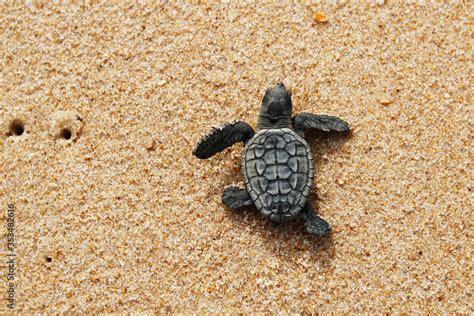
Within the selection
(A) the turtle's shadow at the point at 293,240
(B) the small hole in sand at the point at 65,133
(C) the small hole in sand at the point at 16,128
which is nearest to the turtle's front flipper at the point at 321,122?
(A) the turtle's shadow at the point at 293,240

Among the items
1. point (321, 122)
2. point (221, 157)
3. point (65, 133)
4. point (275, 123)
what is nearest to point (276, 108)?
point (275, 123)

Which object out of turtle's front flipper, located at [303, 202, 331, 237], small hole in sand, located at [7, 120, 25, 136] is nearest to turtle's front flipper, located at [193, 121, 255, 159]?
turtle's front flipper, located at [303, 202, 331, 237]

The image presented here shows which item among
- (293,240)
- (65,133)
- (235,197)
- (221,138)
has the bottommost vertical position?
(293,240)

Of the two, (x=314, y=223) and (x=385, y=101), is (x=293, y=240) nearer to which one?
(x=314, y=223)

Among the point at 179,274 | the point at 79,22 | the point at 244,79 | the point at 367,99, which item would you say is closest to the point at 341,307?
Result: the point at 179,274

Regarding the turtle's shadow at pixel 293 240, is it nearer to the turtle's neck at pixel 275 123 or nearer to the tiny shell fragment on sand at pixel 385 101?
the turtle's neck at pixel 275 123

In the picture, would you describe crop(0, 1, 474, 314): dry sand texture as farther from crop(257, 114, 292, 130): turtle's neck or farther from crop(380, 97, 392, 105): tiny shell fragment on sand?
crop(257, 114, 292, 130): turtle's neck
